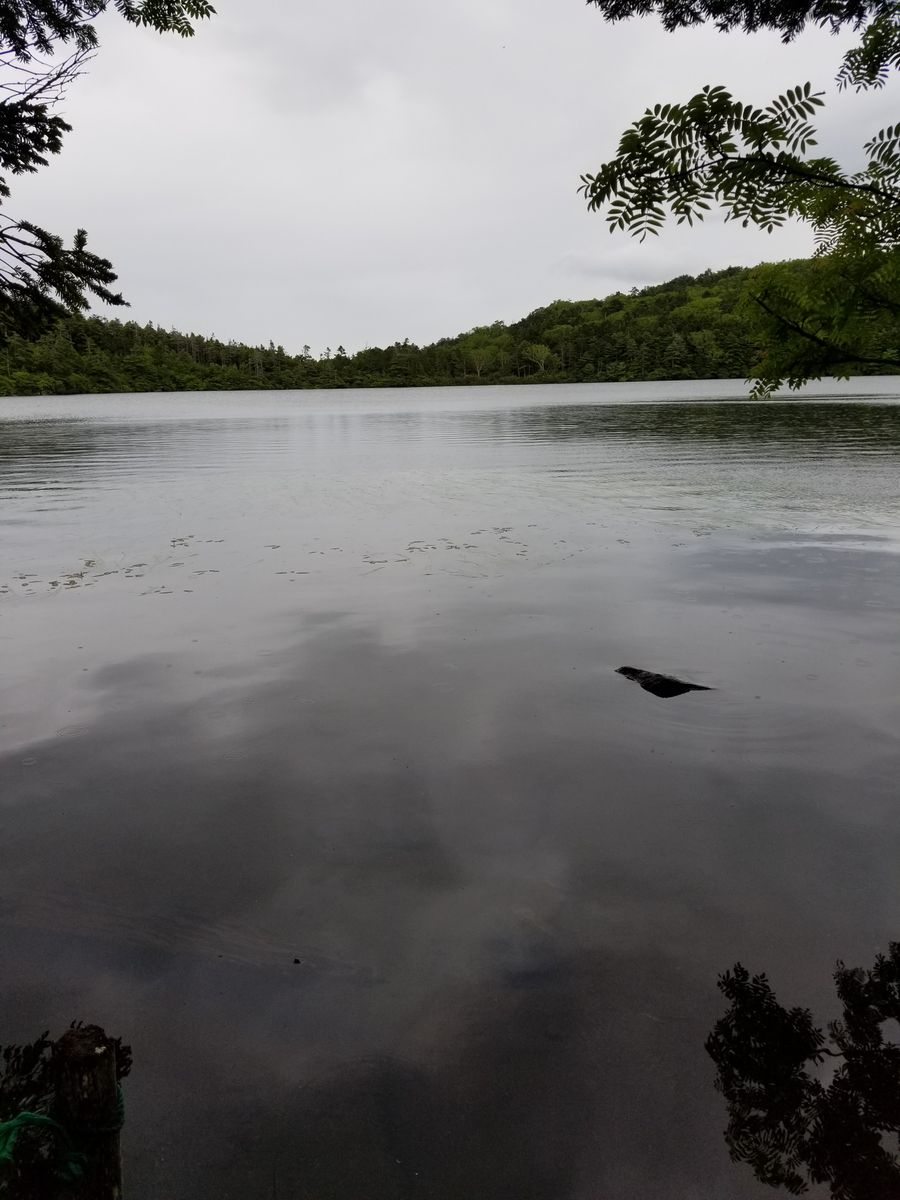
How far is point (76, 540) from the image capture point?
17.9 meters

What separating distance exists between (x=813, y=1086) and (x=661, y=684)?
5.35 m

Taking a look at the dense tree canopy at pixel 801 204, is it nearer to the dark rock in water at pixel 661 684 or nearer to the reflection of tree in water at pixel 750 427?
the dark rock in water at pixel 661 684

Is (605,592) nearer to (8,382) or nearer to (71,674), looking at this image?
(71,674)

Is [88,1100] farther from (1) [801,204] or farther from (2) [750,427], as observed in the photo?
(2) [750,427]

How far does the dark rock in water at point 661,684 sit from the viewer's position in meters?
8.62

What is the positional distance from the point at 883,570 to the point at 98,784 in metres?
13.8

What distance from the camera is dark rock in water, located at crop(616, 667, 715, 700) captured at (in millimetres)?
8617

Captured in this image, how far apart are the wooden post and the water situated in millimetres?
740

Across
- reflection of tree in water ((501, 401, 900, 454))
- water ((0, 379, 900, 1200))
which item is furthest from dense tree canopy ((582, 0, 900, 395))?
reflection of tree in water ((501, 401, 900, 454))

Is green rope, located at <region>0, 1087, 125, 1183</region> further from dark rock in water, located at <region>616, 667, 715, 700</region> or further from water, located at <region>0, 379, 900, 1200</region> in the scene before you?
dark rock in water, located at <region>616, 667, 715, 700</region>

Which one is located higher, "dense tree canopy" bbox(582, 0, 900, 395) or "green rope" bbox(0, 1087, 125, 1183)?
"dense tree canopy" bbox(582, 0, 900, 395)

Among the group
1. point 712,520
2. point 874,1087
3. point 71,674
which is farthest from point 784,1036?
point 712,520

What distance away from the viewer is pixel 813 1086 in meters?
3.72

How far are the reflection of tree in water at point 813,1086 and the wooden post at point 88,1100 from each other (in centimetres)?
279
